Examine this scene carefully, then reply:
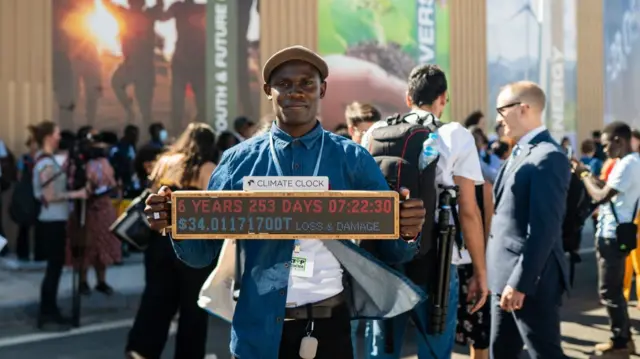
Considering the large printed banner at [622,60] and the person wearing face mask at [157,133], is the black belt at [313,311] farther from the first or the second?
the large printed banner at [622,60]

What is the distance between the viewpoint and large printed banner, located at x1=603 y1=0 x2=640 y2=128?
982 inches

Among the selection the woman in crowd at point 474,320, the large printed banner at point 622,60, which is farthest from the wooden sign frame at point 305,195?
the large printed banner at point 622,60

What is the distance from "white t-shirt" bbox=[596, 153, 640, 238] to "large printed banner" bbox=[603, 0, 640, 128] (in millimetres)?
18715

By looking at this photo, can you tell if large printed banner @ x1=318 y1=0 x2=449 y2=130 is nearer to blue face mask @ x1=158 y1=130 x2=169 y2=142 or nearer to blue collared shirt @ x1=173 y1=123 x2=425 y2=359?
blue face mask @ x1=158 y1=130 x2=169 y2=142

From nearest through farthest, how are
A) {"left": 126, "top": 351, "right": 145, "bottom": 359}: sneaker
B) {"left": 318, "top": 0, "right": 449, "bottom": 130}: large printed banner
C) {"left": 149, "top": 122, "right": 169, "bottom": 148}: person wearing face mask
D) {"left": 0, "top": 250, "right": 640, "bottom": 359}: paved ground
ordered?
1. {"left": 126, "top": 351, "right": 145, "bottom": 359}: sneaker
2. {"left": 0, "top": 250, "right": 640, "bottom": 359}: paved ground
3. {"left": 149, "top": 122, "right": 169, "bottom": 148}: person wearing face mask
4. {"left": 318, "top": 0, "right": 449, "bottom": 130}: large printed banner

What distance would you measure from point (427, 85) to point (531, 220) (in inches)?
34.6

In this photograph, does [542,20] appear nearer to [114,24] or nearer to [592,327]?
[114,24]

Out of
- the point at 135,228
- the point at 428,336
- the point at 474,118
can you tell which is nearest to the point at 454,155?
the point at 428,336

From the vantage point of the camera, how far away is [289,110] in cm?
283

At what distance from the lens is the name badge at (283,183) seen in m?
2.59

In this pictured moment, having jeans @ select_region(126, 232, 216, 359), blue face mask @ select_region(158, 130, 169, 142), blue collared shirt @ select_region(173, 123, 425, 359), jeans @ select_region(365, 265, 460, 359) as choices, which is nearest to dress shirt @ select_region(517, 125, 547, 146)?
jeans @ select_region(365, 265, 460, 359)

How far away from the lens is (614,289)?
263 inches

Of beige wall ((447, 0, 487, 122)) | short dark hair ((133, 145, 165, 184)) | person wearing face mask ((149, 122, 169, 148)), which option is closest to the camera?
short dark hair ((133, 145, 165, 184))

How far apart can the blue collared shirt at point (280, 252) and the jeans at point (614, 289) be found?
4.16m
